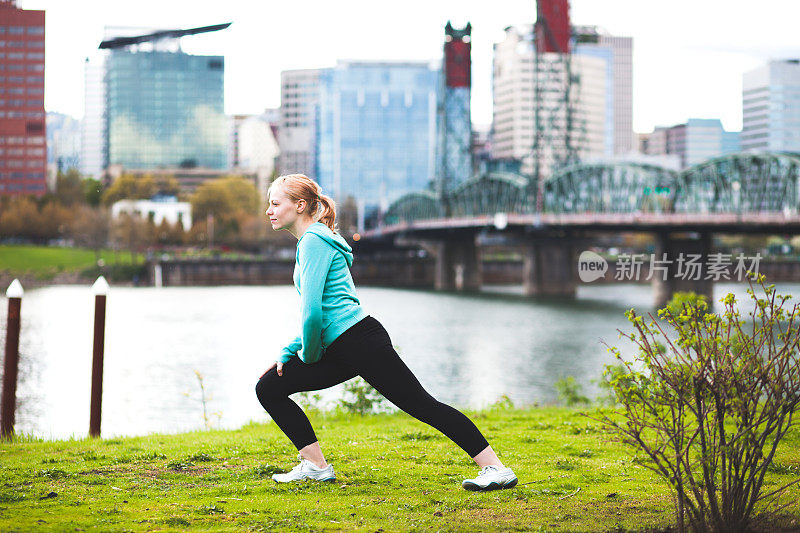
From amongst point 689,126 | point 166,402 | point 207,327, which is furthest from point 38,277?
point 689,126

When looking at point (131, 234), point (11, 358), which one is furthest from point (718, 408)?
point (131, 234)

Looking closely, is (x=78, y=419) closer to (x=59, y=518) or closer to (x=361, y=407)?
(x=361, y=407)

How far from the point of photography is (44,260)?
92.2 m

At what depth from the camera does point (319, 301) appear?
545cm

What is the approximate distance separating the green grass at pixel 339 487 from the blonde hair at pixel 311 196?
158 cm

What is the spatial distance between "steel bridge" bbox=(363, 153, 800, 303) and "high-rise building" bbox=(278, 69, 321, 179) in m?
69.9

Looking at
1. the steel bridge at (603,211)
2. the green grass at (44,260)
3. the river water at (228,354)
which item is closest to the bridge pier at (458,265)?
the steel bridge at (603,211)

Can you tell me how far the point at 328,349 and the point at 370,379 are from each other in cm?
29

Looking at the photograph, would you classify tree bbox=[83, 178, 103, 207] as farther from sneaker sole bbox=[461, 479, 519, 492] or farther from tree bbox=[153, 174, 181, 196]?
sneaker sole bbox=[461, 479, 519, 492]

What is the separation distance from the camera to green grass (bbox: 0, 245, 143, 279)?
88.6 meters

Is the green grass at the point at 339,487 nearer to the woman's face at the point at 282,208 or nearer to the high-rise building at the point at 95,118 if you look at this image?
the woman's face at the point at 282,208

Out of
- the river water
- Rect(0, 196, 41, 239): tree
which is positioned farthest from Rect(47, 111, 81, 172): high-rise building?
Rect(0, 196, 41, 239): tree

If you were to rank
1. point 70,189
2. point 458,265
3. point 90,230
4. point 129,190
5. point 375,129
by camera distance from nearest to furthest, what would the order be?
point 90,230
point 458,265
point 70,189
point 129,190
point 375,129

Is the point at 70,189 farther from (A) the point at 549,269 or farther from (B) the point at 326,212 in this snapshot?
(B) the point at 326,212
